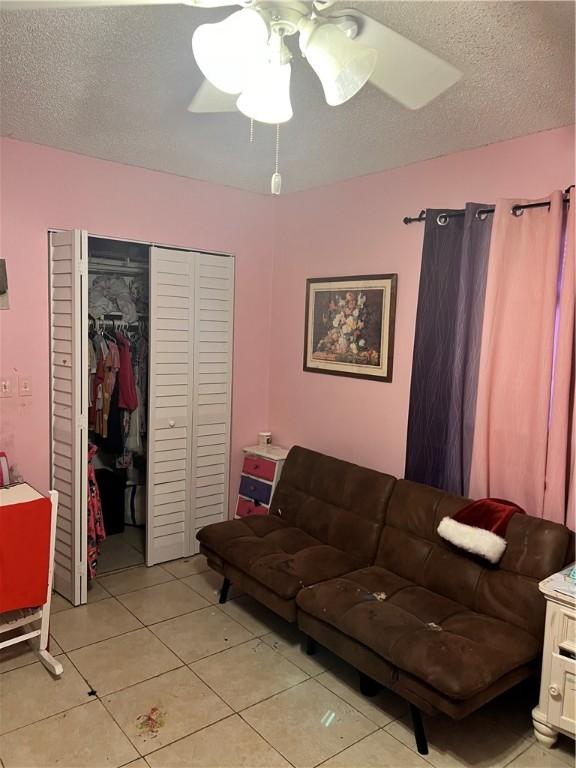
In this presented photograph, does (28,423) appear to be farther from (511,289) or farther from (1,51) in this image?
(511,289)

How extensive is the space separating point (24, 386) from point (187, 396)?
101 centimetres

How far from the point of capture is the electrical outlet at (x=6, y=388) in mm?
3080

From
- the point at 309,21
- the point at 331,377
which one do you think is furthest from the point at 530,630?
the point at 309,21

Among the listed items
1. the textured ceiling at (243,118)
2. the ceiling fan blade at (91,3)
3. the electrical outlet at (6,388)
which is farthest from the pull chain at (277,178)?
the electrical outlet at (6,388)

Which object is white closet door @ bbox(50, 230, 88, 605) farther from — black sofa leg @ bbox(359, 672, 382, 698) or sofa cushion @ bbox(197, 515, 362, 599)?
black sofa leg @ bbox(359, 672, 382, 698)

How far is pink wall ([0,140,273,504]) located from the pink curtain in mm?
1907

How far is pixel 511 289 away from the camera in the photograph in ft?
8.69

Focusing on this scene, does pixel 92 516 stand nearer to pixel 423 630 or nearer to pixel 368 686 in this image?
pixel 368 686

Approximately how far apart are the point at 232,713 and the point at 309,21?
8.23 feet

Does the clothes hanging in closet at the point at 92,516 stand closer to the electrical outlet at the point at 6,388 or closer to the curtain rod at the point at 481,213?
the electrical outlet at the point at 6,388

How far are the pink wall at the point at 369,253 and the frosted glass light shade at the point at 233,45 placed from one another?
1690 mm

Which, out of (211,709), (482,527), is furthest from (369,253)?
(211,709)

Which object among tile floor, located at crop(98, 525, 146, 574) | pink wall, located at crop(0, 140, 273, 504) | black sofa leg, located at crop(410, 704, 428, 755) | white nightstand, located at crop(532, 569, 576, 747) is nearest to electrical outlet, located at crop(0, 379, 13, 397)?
pink wall, located at crop(0, 140, 273, 504)

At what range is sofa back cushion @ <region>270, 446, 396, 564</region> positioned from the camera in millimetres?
3018
